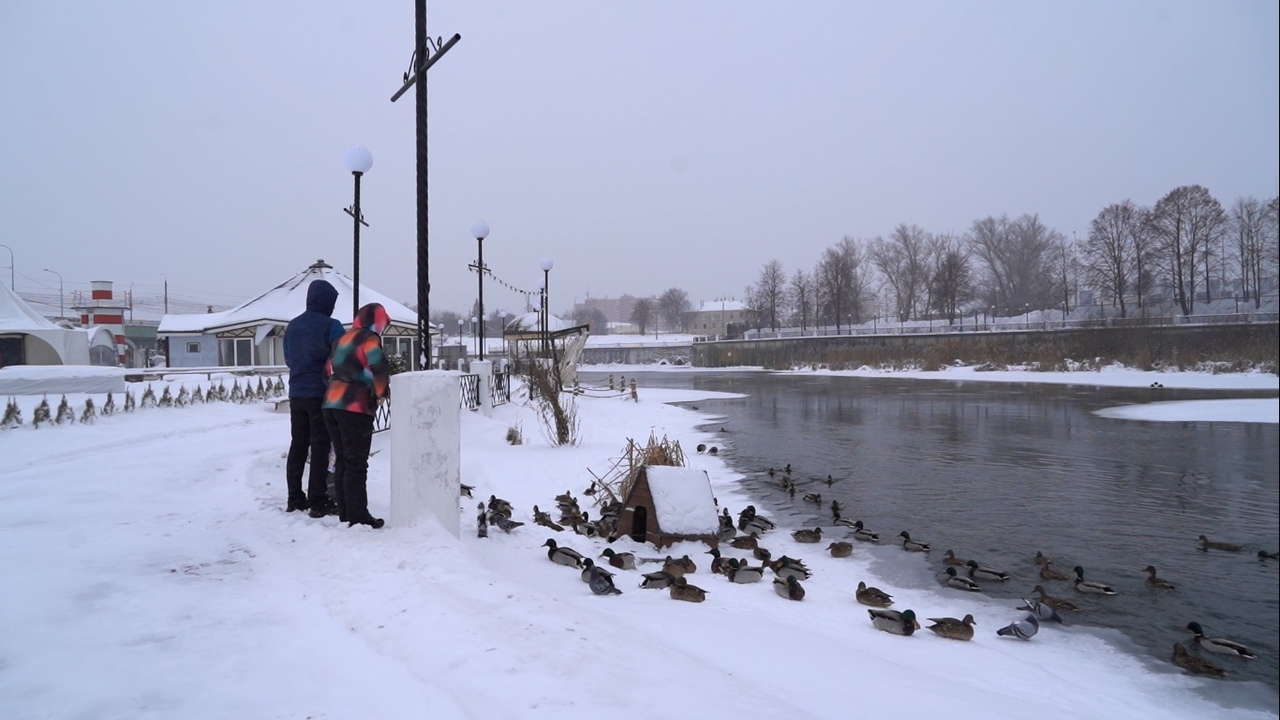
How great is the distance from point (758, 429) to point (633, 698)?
17235 millimetres

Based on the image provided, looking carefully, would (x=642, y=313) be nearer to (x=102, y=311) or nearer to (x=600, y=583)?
(x=102, y=311)

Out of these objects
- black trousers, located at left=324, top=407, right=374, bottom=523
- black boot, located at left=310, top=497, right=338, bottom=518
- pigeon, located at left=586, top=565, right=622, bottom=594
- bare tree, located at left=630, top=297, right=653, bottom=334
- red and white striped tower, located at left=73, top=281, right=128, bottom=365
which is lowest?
pigeon, located at left=586, top=565, right=622, bottom=594

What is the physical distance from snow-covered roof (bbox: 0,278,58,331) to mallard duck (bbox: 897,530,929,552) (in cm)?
2603

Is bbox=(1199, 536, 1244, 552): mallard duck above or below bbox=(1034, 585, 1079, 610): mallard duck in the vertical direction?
above

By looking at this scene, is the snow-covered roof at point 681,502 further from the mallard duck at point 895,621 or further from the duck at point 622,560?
the mallard duck at point 895,621

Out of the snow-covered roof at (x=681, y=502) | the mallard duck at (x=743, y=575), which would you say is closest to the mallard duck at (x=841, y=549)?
the snow-covered roof at (x=681, y=502)

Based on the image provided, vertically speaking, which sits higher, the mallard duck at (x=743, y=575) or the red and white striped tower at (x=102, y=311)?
the red and white striped tower at (x=102, y=311)

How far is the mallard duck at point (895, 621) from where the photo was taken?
520 centimetres

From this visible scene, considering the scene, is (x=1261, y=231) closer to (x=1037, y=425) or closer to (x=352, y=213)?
(x=352, y=213)

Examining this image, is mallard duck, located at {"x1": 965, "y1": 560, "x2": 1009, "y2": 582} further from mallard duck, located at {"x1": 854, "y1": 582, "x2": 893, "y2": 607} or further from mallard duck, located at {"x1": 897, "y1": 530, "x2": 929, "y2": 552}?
mallard duck, located at {"x1": 854, "y1": 582, "x2": 893, "y2": 607}

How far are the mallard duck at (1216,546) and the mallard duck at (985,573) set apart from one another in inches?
68.5

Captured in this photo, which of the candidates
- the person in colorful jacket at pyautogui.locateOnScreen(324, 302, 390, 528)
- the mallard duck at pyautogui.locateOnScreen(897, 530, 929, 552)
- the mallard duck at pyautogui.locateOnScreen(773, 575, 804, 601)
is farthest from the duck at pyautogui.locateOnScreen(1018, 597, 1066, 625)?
the person in colorful jacket at pyautogui.locateOnScreen(324, 302, 390, 528)

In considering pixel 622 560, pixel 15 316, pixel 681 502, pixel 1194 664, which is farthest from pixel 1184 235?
pixel 15 316

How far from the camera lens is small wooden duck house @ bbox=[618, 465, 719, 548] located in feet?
25.2
